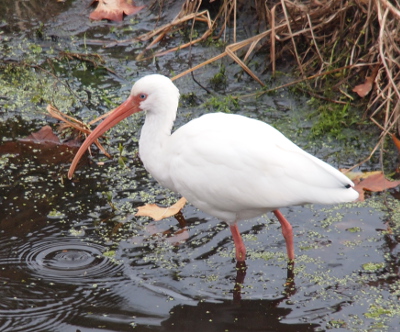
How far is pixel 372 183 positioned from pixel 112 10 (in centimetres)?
396

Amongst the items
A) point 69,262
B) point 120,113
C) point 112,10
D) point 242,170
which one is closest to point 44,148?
point 120,113

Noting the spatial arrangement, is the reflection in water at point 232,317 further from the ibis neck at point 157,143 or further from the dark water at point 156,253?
the ibis neck at point 157,143


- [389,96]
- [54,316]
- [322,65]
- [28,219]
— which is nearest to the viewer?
[54,316]

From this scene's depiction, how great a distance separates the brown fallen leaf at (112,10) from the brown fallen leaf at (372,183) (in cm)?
370

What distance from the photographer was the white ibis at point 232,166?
4340 mm

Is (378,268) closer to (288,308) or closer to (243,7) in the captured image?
(288,308)

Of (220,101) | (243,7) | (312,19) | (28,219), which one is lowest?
(28,219)

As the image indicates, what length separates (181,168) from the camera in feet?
15.0

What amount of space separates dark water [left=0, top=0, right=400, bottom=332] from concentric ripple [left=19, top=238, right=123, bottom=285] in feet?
0.03

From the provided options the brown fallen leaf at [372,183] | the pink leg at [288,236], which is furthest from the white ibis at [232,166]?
the brown fallen leaf at [372,183]

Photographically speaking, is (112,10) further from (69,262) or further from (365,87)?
(69,262)

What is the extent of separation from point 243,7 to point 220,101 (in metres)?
1.40

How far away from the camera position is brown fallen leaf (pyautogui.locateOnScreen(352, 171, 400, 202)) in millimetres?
5430

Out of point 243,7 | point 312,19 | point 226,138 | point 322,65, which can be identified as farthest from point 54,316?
point 243,7
